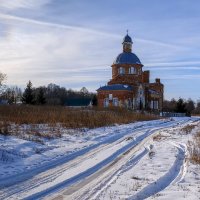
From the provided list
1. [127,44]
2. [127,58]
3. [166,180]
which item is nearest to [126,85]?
[127,58]

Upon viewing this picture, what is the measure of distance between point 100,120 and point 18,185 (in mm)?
20406

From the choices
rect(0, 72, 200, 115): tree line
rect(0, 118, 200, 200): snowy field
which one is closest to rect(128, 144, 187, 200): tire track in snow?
rect(0, 118, 200, 200): snowy field

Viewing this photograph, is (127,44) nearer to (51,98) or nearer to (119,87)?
(119,87)

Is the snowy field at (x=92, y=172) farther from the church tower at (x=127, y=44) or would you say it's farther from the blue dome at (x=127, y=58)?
the church tower at (x=127, y=44)

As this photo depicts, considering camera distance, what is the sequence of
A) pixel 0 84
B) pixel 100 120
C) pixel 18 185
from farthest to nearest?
pixel 0 84
pixel 100 120
pixel 18 185

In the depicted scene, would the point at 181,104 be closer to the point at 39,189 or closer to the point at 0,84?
the point at 0,84

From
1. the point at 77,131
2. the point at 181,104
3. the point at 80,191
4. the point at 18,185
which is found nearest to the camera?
the point at 80,191

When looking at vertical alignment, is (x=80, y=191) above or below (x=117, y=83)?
below

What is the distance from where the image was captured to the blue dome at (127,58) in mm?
73250

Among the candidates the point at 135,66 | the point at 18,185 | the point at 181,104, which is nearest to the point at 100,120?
the point at 18,185

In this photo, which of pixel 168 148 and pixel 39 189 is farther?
pixel 168 148

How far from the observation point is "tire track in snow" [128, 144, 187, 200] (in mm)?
7774

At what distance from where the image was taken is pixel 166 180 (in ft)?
30.3

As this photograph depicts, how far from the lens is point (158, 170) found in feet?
34.6
